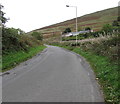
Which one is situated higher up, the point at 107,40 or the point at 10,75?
the point at 107,40

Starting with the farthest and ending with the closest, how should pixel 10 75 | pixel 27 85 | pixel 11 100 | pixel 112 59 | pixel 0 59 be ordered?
1. pixel 0 59
2. pixel 112 59
3. pixel 10 75
4. pixel 27 85
5. pixel 11 100

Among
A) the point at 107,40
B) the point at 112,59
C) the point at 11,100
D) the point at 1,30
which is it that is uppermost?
the point at 1,30

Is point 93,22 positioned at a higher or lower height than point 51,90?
higher

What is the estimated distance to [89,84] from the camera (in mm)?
6680

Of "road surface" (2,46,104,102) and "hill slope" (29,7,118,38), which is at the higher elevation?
"hill slope" (29,7,118,38)

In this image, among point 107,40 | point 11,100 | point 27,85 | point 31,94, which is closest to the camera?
point 11,100

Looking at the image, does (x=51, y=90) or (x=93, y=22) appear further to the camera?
(x=93, y=22)

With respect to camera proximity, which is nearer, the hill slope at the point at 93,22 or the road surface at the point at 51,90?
the road surface at the point at 51,90

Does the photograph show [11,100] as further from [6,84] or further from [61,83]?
[61,83]

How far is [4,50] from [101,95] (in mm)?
10381

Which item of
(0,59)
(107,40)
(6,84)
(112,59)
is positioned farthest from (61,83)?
(107,40)

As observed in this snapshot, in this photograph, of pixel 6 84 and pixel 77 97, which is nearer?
pixel 77 97

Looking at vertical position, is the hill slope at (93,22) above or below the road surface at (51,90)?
above

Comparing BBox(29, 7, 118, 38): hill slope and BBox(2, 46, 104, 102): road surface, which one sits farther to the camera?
BBox(29, 7, 118, 38): hill slope
